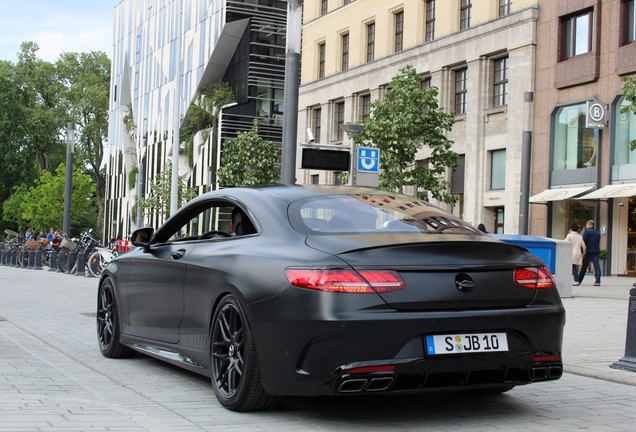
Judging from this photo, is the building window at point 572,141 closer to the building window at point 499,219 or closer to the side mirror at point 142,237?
the building window at point 499,219

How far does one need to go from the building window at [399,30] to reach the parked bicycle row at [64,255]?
1807 centimetres

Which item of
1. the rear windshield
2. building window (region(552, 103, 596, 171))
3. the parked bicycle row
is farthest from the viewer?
building window (region(552, 103, 596, 171))

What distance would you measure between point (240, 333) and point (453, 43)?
35554 mm

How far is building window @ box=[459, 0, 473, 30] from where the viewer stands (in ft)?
131

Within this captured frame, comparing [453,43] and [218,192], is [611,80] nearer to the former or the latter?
[453,43]

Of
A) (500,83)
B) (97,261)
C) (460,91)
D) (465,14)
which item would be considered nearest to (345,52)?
(465,14)

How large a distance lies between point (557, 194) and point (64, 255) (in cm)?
1738

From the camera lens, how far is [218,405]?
610 centimetres

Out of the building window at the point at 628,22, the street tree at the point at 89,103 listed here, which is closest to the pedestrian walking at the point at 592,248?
the building window at the point at 628,22

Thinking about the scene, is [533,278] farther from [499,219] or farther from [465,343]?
[499,219]

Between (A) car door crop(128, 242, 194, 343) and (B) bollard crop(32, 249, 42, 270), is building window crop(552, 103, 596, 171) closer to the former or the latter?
(B) bollard crop(32, 249, 42, 270)

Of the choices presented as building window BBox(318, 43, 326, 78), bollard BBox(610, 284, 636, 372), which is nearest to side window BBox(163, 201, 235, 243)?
bollard BBox(610, 284, 636, 372)

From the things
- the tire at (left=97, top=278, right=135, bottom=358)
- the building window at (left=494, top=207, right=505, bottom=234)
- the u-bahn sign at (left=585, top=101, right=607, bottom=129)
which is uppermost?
the u-bahn sign at (left=585, top=101, right=607, bottom=129)

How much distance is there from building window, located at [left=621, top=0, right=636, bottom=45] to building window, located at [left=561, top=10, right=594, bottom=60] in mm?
1399
